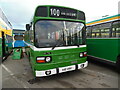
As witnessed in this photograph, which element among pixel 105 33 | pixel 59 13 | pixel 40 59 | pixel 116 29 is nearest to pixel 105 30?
pixel 105 33

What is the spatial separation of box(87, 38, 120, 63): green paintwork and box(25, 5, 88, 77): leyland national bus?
160 cm

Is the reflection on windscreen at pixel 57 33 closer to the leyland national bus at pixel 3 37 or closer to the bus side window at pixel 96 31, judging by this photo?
the bus side window at pixel 96 31

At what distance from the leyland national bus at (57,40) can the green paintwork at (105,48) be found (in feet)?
5.26

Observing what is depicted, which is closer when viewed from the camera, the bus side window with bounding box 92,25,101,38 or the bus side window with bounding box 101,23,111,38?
the bus side window with bounding box 101,23,111,38

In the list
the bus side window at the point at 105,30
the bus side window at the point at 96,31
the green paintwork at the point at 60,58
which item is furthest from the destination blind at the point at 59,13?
the bus side window at the point at 96,31

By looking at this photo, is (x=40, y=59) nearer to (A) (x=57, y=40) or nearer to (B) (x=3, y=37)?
(A) (x=57, y=40)

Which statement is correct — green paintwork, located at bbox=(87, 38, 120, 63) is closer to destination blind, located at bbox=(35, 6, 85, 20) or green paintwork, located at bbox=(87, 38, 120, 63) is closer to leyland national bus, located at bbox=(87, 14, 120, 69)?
leyland national bus, located at bbox=(87, 14, 120, 69)

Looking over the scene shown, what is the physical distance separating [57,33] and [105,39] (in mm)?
2981

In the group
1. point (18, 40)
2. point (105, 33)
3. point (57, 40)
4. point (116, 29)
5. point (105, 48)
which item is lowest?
point (105, 48)

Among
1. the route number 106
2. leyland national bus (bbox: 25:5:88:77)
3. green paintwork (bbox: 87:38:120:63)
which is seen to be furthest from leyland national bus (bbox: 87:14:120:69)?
the route number 106

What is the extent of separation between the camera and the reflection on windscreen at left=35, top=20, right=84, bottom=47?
130 inches

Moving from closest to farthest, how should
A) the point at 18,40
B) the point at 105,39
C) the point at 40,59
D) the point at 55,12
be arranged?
the point at 40,59
the point at 55,12
the point at 105,39
the point at 18,40

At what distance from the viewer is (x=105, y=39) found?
5.05 meters

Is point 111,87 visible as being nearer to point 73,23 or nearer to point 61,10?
point 73,23
